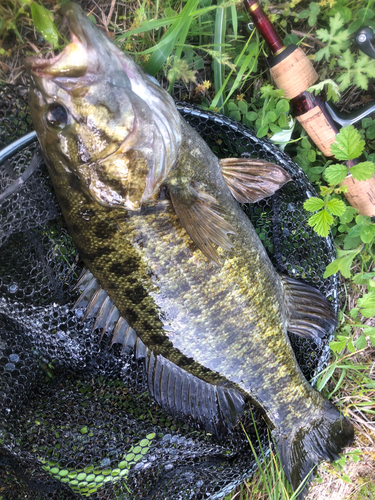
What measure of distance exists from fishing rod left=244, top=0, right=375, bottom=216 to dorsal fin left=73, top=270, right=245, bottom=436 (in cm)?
148

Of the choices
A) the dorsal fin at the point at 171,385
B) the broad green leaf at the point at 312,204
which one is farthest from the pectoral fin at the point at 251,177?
the dorsal fin at the point at 171,385

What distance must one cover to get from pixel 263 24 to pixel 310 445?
2.62m

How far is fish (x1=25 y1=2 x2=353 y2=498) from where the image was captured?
5.02ft

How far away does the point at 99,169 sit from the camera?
63.4 inches

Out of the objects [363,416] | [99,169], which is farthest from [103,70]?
[363,416]

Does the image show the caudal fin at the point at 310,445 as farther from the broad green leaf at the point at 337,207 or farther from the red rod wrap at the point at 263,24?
the red rod wrap at the point at 263,24

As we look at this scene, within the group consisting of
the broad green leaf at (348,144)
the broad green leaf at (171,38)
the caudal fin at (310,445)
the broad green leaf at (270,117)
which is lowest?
the caudal fin at (310,445)

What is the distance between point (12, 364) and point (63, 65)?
1.74 metres

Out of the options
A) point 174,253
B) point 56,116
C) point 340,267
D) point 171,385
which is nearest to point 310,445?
point 171,385

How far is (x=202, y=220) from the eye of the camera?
1783 millimetres

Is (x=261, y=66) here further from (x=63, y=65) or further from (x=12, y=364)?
(x=12, y=364)

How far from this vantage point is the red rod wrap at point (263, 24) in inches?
77.5

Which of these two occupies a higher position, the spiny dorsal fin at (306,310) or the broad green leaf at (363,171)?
the broad green leaf at (363,171)

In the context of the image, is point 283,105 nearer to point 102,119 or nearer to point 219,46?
point 219,46
